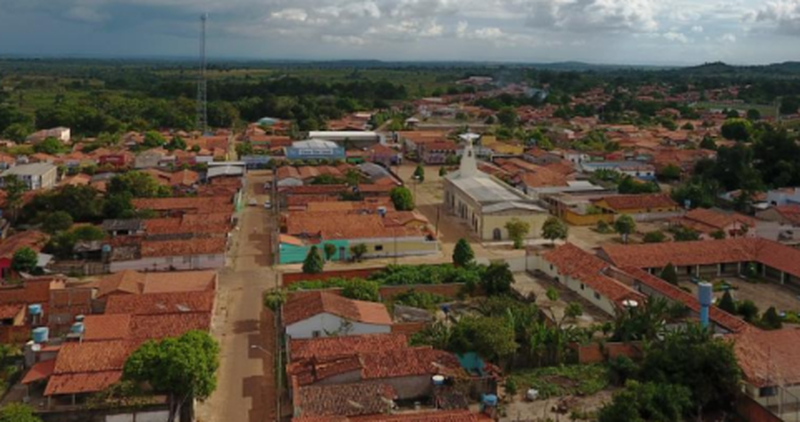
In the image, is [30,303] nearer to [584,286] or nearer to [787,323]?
[584,286]

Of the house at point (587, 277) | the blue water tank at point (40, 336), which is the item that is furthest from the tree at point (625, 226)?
the blue water tank at point (40, 336)

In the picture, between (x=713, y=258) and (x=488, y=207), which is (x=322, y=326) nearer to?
(x=488, y=207)

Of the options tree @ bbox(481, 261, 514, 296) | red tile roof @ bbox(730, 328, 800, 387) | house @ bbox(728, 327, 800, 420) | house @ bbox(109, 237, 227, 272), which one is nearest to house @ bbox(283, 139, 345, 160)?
house @ bbox(109, 237, 227, 272)

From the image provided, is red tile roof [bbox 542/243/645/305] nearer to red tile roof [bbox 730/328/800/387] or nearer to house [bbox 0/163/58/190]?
red tile roof [bbox 730/328/800/387]

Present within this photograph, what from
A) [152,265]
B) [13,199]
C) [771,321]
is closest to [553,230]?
[771,321]

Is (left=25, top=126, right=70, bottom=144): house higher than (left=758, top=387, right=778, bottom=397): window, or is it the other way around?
(left=25, top=126, right=70, bottom=144): house

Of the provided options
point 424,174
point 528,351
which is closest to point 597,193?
point 424,174

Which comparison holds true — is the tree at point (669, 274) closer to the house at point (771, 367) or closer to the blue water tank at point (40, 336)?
the house at point (771, 367)

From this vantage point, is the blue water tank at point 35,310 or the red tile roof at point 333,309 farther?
the blue water tank at point 35,310
